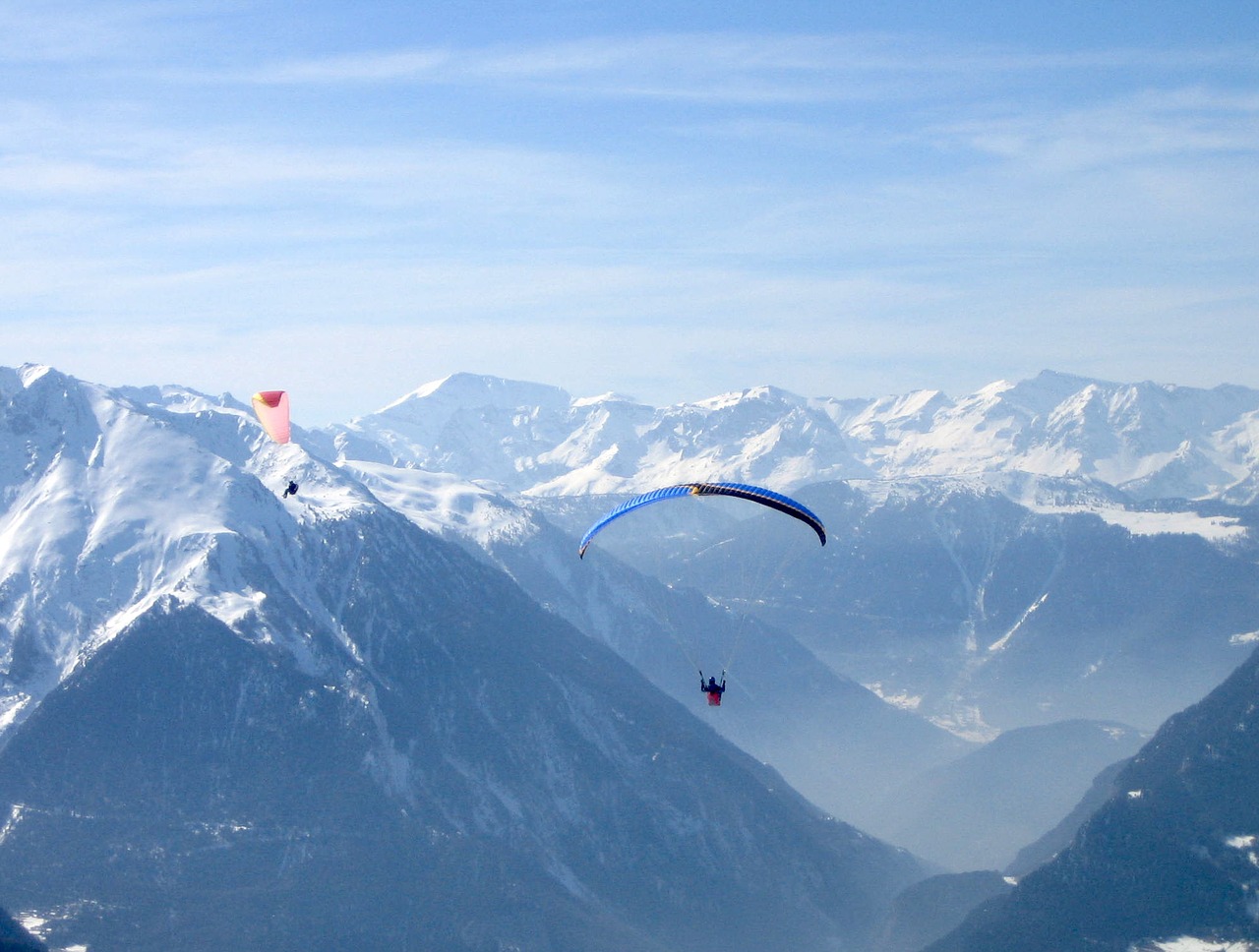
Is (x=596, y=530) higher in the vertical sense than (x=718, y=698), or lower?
higher

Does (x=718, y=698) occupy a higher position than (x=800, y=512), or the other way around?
(x=800, y=512)

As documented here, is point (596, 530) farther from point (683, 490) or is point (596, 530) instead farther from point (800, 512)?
point (800, 512)

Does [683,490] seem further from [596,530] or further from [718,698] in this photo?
[718,698]

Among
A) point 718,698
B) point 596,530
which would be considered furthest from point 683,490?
point 718,698

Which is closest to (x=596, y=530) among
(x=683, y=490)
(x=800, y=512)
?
(x=683, y=490)
